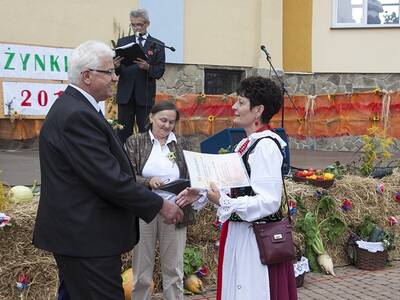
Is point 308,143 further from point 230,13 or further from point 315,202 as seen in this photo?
point 315,202

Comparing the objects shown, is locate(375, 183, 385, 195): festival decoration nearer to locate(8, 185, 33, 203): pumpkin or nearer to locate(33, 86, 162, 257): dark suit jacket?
locate(8, 185, 33, 203): pumpkin

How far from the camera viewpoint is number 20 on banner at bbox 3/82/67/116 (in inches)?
401

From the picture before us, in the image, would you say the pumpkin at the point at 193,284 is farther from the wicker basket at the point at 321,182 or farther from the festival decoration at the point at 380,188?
the festival decoration at the point at 380,188

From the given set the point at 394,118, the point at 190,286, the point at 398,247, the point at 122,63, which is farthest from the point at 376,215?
the point at 394,118

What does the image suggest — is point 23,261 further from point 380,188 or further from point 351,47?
→ point 351,47

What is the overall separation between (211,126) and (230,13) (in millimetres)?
2958

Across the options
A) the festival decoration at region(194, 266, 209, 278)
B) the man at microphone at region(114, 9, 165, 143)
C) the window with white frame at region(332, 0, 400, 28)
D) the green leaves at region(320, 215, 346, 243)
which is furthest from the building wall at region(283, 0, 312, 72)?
the festival decoration at region(194, 266, 209, 278)

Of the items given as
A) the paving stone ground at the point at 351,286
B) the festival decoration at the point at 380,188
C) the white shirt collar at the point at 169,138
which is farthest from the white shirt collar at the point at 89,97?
the festival decoration at the point at 380,188

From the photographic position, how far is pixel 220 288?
3.37 metres

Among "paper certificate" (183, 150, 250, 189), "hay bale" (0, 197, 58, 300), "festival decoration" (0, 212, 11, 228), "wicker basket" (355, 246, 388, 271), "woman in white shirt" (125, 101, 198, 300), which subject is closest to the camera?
"paper certificate" (183, 150, 250, 189)

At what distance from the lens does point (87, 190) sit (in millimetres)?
2734

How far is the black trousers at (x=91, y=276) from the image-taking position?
2.78m

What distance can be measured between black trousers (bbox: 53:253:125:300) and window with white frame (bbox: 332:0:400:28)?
12.8m

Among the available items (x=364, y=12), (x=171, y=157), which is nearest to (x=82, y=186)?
Result: (x=171, y=157)
